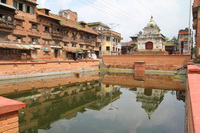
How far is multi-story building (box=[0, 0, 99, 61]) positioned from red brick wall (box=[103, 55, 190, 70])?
827 centimetres

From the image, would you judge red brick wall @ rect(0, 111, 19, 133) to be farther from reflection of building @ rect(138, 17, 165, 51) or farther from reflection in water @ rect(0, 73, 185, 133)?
reflection of building @ rect(138, 17, 165, 51)

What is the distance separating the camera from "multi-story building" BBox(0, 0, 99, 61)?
22.5 meters

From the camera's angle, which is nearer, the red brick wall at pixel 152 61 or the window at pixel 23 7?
the window at pixel 23 7

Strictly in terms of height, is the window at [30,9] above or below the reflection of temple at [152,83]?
above

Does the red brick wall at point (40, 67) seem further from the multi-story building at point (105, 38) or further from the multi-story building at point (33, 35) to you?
the multi-story building at point (105, 38)

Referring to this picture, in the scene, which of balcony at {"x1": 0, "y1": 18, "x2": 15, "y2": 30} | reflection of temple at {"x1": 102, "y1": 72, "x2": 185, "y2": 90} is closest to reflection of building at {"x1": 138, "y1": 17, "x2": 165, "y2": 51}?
reflection of temple at {"x1": 102, "y1": 72, "x2": 185, "y2": 90}

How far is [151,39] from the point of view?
35.8 metres

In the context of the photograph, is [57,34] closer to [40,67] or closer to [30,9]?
[30,9]

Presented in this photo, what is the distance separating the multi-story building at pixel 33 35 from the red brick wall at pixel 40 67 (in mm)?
4510

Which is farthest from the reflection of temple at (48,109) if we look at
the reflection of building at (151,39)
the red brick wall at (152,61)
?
the reflection of building at (151,39)

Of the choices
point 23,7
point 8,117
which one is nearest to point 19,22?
point 23,7

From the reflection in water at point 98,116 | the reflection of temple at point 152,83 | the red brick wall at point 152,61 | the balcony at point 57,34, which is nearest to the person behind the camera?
the reflection in water at point 98,116

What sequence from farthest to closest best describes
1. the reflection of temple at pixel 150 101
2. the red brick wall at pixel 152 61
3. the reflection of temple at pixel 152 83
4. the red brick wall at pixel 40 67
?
the red brick wall at pixel 152 61 → the red brick wall at pixel 40 67 → the reflection of temple at pixel 152 83 → the reflection of temple at pixel 150 101

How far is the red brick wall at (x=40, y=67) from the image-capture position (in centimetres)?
1758
